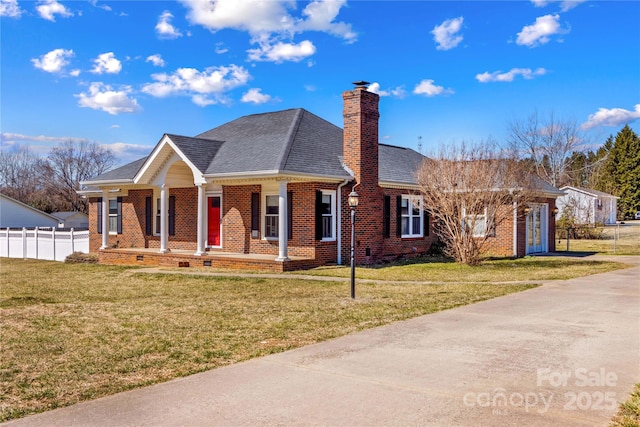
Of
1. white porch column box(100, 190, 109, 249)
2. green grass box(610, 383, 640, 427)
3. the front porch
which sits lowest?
green grass box(610, 383, 640, 427)

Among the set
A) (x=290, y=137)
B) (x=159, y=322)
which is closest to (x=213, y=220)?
(x=290, y=137)

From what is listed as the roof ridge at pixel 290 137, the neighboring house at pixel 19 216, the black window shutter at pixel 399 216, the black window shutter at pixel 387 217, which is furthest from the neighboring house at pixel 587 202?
the neighboring house at pixel 19 216

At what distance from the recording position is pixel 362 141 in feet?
64.3

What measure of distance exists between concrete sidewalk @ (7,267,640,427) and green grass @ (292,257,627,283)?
22.0ft

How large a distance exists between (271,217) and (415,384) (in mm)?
14459

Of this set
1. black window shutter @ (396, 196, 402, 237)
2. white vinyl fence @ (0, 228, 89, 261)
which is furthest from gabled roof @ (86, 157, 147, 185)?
black window shutter @ (396, 196, 402, 237)

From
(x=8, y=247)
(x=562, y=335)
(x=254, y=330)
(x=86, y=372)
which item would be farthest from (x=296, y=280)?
(x=8, y=247)

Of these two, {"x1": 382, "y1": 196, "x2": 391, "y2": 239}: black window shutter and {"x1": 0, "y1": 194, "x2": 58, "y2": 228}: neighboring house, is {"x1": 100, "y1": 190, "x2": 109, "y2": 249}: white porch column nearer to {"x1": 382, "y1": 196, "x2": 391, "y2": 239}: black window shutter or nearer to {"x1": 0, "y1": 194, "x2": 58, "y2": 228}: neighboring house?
{"x1": 382, "y1": 196, "x2": 391, "y2": 239}: black window shutter

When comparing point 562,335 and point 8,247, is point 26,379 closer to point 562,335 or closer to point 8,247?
point 562,335

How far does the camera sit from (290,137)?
2011cm

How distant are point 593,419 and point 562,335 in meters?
3.55

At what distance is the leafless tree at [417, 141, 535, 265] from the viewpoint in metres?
18.5

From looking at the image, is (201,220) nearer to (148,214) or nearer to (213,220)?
(213,220)

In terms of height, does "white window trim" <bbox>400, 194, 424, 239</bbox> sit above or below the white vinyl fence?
above
